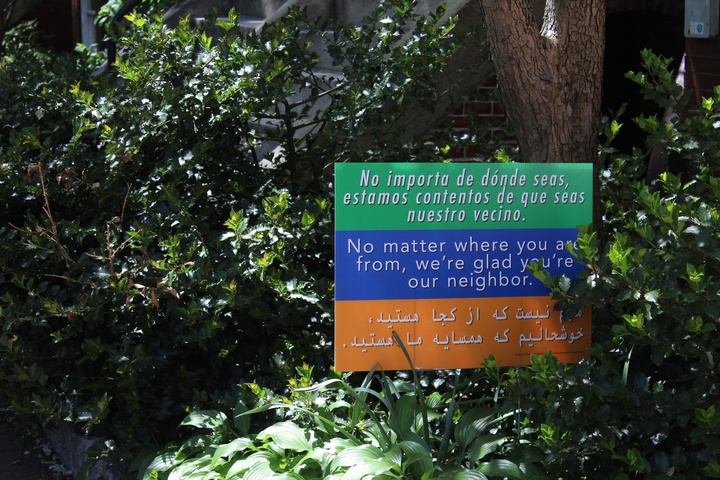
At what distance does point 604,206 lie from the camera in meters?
4.01

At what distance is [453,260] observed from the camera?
3.27 metres

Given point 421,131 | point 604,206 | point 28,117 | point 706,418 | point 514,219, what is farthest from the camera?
point 421,131

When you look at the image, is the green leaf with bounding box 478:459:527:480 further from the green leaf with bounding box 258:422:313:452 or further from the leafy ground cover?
the green leaf with bounding box 258:422:313:452

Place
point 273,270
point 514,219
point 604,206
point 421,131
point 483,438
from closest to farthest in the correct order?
point 483,438 → point 514,219 → point 273,270 → point 604,206 → point 421,131

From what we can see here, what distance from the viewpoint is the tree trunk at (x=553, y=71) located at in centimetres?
358

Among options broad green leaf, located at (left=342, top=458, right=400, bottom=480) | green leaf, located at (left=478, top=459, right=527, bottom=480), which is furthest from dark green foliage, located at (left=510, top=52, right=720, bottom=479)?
broad green leaf, located at (left=342, top=458, right=400, bottom=480)

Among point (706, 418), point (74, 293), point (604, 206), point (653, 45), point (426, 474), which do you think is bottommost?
point (426, 474)

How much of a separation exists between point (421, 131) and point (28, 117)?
82.6 inches

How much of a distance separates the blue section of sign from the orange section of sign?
0.04m

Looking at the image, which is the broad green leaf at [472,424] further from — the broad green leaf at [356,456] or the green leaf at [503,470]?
the broad green leaf at [356,456]

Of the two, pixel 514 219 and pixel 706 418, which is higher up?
pixel 514 219

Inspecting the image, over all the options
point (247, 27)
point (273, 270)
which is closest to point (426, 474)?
point (273, 270)

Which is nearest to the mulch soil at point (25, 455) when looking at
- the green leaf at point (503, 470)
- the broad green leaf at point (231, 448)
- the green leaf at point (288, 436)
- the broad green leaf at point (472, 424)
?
the broad green leaf at point (231, 448)

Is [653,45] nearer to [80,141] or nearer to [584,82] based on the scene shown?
[584,82]
